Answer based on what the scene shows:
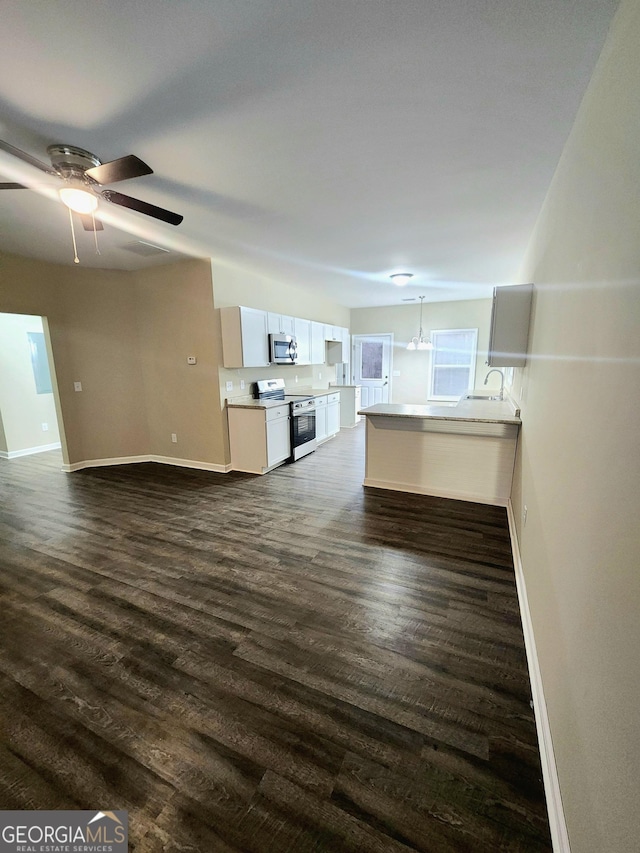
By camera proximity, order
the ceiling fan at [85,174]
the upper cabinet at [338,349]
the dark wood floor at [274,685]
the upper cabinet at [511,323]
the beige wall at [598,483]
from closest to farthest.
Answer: the beige wall at [598,483] < the dark wood floor at [274,685] < the ceiling fan at [85,174] < the upper cabinet at [511,323] < the upper cabinet at [338,349]

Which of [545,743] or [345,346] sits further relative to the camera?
[345,346]

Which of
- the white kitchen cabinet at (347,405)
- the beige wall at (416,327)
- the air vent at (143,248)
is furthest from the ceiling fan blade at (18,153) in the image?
the beige wall at (416,327)

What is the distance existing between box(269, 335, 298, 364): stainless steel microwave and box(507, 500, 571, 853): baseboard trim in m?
3.99

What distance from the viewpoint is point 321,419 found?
5.95 metres

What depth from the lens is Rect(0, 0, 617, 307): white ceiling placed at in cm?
125

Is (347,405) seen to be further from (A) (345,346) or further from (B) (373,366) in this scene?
(B) (373,366)

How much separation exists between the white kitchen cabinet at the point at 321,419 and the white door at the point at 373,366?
2.72m

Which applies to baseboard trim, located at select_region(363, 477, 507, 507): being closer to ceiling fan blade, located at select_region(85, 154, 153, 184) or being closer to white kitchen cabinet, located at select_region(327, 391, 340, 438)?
white kitchen cabinet, located at select_region(327, 391, 340, 438)

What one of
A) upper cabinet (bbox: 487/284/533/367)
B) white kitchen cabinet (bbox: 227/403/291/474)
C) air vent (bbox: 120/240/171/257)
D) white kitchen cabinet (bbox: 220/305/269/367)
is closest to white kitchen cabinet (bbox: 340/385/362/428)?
white kitchen cabinet (bbox: 227/403/291/474)

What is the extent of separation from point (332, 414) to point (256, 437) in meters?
2.17

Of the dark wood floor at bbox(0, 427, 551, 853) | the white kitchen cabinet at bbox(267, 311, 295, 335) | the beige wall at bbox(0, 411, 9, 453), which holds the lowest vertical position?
the dark wood floor at bbox(0, 427, 551, 853)

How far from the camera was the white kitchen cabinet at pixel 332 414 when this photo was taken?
20.5 feet

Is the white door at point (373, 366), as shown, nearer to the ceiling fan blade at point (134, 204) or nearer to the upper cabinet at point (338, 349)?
the upper cabinet at point (338, 349)

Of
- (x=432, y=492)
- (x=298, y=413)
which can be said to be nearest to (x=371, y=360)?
(x=298, y=413)
